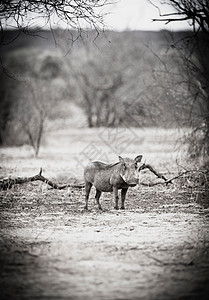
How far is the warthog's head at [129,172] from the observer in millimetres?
9980

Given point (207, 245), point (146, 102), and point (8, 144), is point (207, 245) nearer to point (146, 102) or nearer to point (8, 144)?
point (146, 102)

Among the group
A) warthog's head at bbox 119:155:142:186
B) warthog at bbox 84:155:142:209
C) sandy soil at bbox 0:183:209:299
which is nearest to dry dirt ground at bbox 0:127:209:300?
sandy soil at bbox 0:183:209:299

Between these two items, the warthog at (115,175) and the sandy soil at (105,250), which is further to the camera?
the warthog at (115,175)

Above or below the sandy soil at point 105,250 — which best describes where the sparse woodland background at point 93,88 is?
above

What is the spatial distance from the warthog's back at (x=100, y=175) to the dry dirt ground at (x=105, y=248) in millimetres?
514

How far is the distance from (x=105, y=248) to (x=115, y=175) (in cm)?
353

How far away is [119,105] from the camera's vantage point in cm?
4266

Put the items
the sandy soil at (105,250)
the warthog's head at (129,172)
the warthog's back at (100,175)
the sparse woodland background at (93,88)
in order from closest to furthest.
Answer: the sandy soil at (105,250) < the warthog's head at (129,172) < the warthog's back at (100,175) < the sparse woodland background at (93,88)

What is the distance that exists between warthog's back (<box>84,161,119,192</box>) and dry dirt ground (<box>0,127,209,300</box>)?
51 cm

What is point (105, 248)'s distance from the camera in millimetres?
6984

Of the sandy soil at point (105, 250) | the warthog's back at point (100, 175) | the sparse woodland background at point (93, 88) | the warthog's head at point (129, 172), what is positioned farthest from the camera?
the sparse woodland background at point (93, 88)

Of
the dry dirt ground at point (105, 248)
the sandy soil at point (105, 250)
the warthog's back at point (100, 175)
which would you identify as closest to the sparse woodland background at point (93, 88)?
the warthog's back at point (100, 175)

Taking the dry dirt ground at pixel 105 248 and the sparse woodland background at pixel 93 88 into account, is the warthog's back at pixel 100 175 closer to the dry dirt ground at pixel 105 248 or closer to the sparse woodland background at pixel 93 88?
the dry dirt ground at pixel 105 248

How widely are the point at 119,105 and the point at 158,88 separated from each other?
24.8 meters
